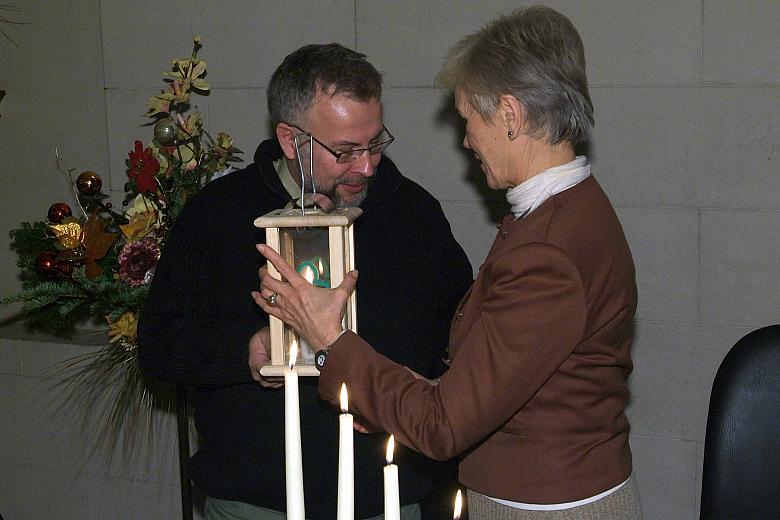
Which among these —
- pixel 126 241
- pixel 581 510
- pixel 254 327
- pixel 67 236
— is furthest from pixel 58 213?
pixel 581 510

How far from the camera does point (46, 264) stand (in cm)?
239

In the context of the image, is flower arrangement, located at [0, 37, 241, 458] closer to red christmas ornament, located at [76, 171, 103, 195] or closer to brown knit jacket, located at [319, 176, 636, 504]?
red christmas ornament, located at [76, 171, 103, 195]

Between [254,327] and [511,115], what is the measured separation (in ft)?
2.30

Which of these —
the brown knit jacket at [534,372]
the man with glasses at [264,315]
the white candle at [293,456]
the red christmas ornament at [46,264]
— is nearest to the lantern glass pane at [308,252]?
the brown knit jacket at [534,372]

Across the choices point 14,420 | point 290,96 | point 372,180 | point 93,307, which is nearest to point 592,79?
point 372,180

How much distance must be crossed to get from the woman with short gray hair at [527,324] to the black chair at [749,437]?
0.22 metres

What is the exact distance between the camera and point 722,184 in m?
→ 2.43

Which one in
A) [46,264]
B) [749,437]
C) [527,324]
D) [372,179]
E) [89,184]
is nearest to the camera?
[527,324]

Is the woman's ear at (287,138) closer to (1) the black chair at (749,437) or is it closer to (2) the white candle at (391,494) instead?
(1) the black chair at (749,437)

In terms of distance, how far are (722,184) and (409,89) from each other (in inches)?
34.5

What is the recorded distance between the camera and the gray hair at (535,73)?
5.04ft

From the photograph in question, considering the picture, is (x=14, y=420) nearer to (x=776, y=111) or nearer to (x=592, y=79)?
(x=592, y=79)

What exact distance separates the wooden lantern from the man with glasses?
0.21m

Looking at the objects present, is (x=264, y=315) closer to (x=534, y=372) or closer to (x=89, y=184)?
(x=534, y=372)
